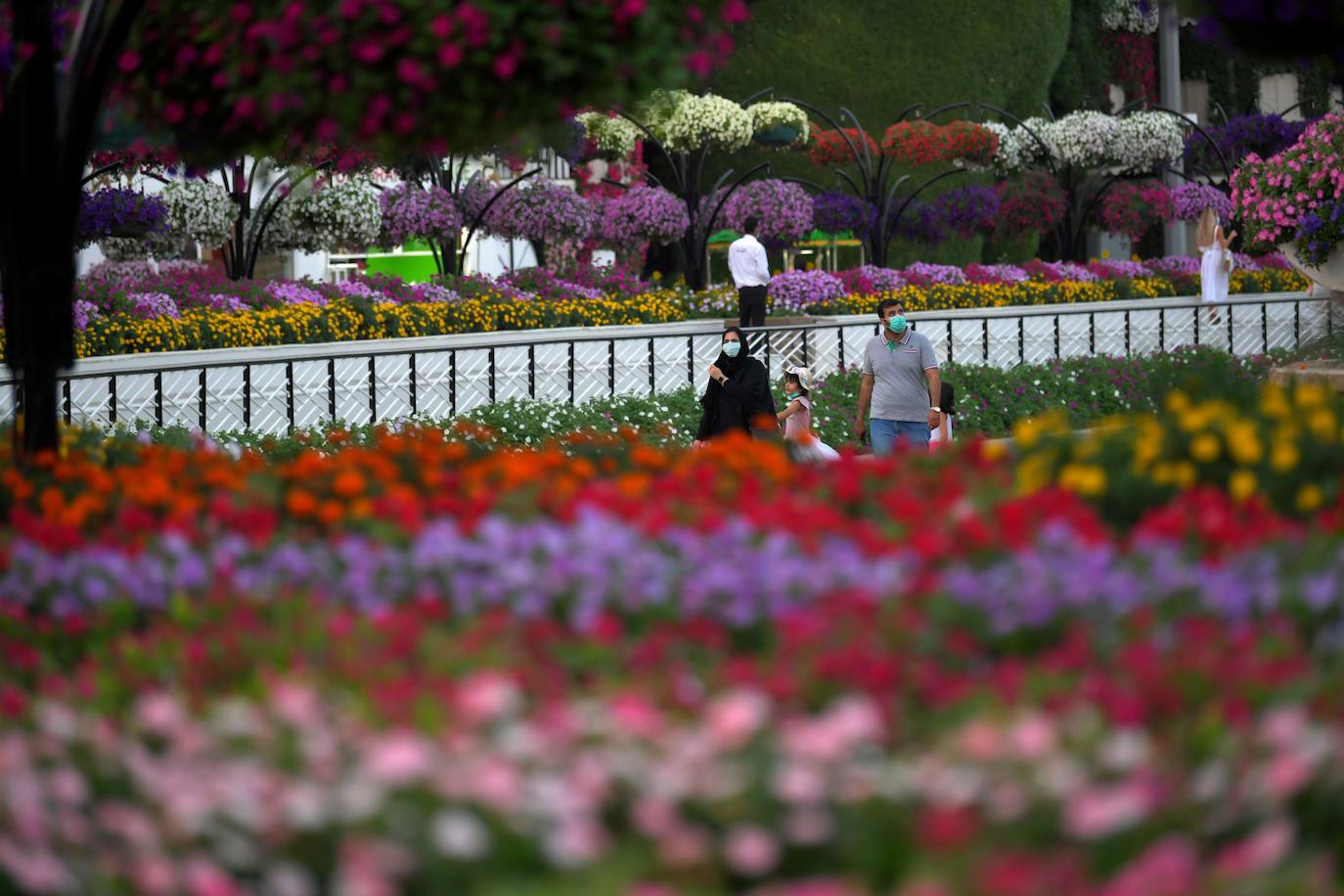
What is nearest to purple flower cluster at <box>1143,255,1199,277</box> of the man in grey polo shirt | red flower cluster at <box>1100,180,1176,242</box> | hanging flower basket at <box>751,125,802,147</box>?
red flower cluster at <box>1100,180,1176,242</box>

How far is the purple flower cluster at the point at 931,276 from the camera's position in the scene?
23.6 meters

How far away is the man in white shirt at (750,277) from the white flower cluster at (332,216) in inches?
158

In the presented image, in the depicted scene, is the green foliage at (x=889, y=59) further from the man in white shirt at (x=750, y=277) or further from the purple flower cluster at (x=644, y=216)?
the man in white shirt at (x=750, y=277)

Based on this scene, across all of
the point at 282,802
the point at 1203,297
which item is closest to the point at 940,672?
the point at 282,802

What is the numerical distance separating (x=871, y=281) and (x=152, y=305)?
32.2ft

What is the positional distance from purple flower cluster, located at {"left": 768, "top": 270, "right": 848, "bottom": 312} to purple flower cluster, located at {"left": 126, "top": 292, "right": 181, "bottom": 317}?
7702mm

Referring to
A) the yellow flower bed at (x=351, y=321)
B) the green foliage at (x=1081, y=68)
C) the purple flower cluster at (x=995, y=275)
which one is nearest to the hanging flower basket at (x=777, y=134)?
the yellow flower bed at (x=351, y=321)

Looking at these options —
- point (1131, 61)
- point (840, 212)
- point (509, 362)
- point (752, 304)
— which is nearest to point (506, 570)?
point (509, 362)

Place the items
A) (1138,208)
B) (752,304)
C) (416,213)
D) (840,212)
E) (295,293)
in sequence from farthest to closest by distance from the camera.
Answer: (1138,208) < (840,212) < (416,213) < (752,304) < (295,293)

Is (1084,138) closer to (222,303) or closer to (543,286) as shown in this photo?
(543,286)

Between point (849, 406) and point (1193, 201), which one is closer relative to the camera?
point (849, 406)

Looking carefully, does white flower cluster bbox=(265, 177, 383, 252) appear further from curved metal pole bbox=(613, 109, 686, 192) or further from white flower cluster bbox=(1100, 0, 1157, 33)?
white flower cluster bbox=(1100, 0, 1157, 33)

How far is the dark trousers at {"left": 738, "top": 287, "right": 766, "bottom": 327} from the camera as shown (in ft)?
61.9

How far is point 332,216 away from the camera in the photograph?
1933 cm
